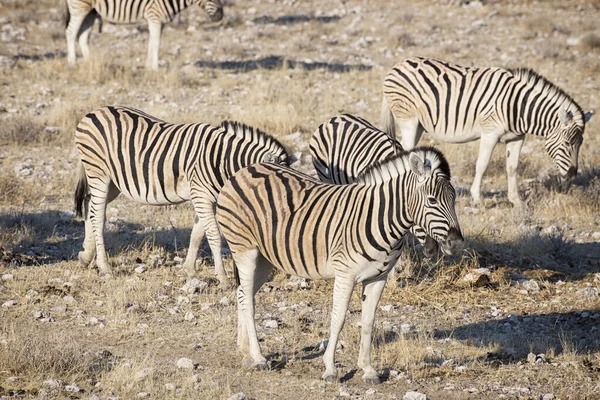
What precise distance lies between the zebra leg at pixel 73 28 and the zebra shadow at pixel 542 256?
10944mm

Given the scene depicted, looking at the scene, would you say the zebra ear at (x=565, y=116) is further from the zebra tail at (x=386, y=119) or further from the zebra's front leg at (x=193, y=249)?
the zebra's front leg at (x=193, y=249)

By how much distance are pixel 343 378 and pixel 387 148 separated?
298 cm

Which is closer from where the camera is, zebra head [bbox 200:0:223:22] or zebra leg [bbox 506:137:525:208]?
zebra leg [bbox 506:137:525:208]

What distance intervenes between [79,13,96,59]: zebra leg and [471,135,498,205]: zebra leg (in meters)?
9.69

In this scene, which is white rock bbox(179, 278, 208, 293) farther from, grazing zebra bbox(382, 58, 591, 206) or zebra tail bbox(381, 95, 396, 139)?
zebra tail bbox(381, 95, 396, 139)

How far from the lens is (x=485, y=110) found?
A: 11.7 m

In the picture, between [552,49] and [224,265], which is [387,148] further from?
[552,49]

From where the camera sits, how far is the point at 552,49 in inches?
798

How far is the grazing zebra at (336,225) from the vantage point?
20.2 feet

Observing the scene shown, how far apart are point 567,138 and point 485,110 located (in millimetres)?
1216

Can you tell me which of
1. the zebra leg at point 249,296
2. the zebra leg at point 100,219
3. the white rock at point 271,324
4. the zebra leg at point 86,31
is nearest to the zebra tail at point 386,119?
the zebra leg at point 100,219

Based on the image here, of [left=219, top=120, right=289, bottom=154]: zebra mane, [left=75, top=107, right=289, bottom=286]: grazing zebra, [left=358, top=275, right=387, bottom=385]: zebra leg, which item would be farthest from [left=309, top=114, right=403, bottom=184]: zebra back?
[left=358, top=275, right=387, bottom=385]: zebra leg

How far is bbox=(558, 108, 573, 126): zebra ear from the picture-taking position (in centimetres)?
1118

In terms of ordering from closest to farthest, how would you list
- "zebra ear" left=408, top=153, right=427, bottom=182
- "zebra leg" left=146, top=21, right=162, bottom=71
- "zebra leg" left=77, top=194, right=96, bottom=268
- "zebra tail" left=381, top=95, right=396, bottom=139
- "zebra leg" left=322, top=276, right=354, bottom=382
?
"zebra ear" left=408, top=153, right=427, bottom=182 → "zebra leg" left=322, top=276, right=354, bottom=382 → "zebra leg" left=77, top=194, right=96, bottom=268 → "zebra tail" left=381, top=95, right=396, bottom=139 → "zebra leg" left=146, top=21, right=162, bottom=71
